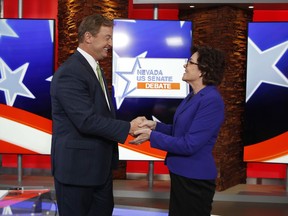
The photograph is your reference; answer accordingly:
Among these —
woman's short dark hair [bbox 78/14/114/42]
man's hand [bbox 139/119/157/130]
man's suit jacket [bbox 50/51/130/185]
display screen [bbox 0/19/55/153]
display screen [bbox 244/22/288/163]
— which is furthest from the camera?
display screen [bbox 0/19/55/153]

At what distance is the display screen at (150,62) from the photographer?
15.9 ft

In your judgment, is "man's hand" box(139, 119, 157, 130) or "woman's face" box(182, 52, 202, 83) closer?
"woman's face" box(182, 52, 202, 83)

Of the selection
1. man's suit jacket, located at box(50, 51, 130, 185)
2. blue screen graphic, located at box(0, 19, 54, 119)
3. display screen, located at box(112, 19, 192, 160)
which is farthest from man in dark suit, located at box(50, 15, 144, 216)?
blue screen graphic, located at box(0, 19, 54, 119)

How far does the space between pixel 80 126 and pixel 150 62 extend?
2756mm

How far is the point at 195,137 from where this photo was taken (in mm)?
2197

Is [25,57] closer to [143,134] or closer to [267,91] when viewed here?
[267,91]

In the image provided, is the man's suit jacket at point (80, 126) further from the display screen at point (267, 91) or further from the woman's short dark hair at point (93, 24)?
the display screen at point (267, 91)

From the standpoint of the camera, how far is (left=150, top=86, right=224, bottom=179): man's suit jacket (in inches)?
87.0

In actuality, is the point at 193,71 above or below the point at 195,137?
above

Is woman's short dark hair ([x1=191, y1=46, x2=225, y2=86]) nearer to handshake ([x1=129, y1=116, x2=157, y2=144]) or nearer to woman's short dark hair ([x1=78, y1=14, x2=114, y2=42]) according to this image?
handshake ([x1=129, y1=116, x2=157, y2=144])

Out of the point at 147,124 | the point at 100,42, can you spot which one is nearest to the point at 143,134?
the point at 147,124

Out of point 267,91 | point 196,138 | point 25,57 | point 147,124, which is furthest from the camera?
point 25,57

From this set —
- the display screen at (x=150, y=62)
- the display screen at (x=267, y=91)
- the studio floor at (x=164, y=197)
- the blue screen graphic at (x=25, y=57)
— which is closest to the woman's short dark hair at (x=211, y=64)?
the studio floor at (x=164, y=197)

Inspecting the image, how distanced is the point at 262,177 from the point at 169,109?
1.67 meters
